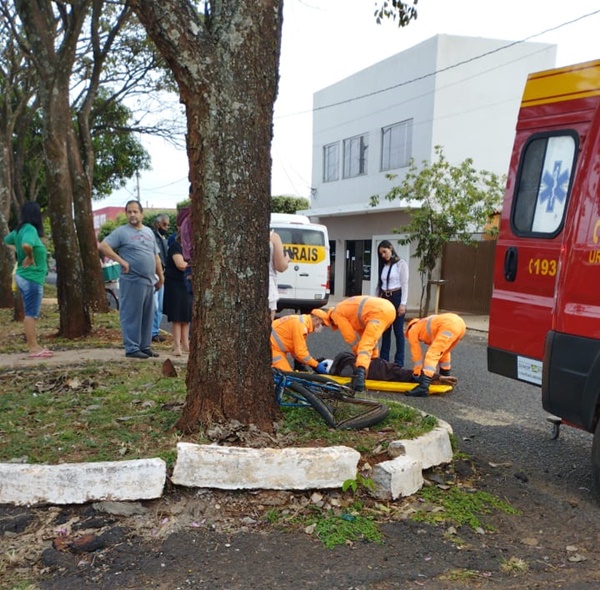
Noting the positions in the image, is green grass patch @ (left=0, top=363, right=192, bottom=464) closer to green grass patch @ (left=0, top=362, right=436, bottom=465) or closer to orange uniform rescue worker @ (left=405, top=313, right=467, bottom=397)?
green grass patch @ (left=0, top=362, right=436, bottom=465)

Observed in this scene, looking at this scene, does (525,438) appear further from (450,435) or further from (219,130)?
(219,130)

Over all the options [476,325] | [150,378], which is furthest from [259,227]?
[476,325]

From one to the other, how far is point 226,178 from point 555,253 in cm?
220

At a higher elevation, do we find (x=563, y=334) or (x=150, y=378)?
(x=563, y=334)

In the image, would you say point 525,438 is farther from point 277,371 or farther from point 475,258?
point 475,258

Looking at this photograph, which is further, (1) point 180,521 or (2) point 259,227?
(2) point 259,227

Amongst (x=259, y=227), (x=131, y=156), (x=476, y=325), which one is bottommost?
(x=476, y=325)

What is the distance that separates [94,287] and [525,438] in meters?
9.78

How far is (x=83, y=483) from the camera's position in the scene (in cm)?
339

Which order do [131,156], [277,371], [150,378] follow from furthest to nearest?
[131,156] < [150,378] < [277,371]

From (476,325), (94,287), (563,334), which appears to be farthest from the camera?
(476,325)

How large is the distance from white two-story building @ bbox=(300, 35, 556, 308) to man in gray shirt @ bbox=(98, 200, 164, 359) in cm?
857

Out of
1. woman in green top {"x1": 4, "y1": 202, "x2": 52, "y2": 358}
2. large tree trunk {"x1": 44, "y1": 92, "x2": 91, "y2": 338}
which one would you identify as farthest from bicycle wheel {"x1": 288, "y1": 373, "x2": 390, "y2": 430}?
large tree trunk {"x1": 44, "y1": 92, "x2": 91, "y2": 338}

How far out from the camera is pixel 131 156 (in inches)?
912
